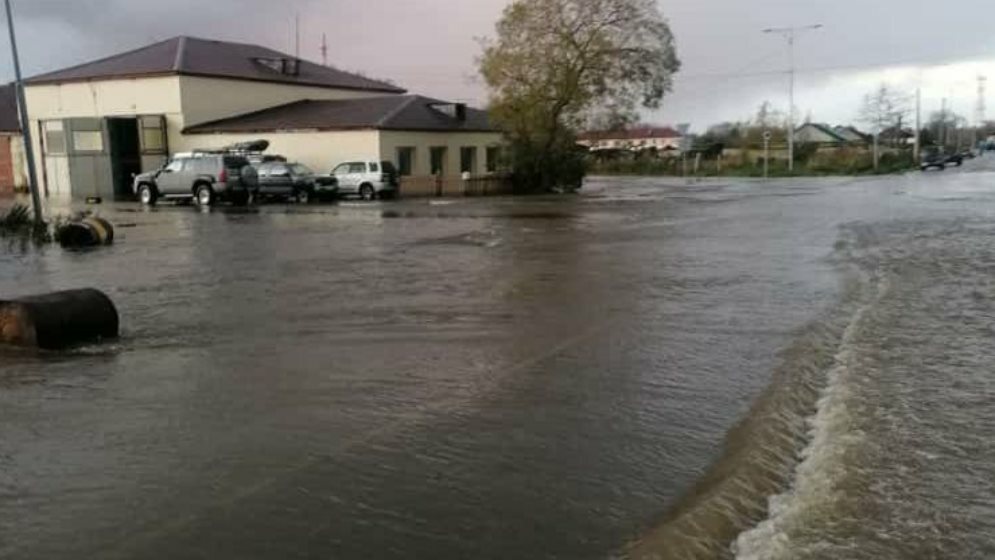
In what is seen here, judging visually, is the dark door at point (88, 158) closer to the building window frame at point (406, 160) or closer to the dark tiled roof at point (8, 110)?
the dark tiled roof at point (8, 110)

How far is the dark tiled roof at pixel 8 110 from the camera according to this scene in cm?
5359

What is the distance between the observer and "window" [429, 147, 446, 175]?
45781 millimetres

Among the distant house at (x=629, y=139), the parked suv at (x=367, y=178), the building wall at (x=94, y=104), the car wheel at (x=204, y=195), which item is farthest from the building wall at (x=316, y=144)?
the distant house at (x=629, y=139)

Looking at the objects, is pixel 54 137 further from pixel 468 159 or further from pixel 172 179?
pixel 468 159

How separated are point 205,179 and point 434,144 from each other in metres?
12.9

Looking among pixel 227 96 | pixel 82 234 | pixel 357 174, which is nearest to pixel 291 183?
pixel 357 174

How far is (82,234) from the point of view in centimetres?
2002

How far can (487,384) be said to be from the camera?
7.65 m

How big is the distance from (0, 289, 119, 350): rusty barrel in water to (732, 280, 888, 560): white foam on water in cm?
673

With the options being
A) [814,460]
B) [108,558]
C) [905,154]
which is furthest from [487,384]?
[905,154]

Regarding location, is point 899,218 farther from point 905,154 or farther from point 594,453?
point 905,154

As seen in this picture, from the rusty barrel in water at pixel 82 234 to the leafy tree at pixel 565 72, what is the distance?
2793 cm

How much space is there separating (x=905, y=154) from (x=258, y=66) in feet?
189

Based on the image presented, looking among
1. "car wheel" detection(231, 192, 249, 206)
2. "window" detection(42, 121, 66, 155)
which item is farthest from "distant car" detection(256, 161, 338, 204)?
"window" detection(42, 121, 66, 155)
